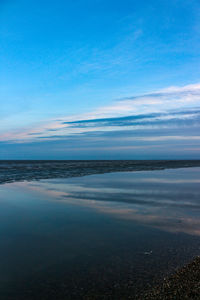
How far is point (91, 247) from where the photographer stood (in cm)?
731

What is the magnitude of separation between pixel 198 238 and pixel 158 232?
1303mm

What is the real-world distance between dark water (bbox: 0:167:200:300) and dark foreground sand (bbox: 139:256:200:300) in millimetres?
293

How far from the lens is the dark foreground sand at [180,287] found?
4.71 m

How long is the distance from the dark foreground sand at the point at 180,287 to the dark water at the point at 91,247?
293 mm

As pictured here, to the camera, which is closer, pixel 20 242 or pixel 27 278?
pixel 27 278

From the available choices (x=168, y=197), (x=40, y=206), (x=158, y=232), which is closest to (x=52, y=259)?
(x=158, y=232)

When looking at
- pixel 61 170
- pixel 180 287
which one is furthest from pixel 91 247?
pixel 61 170

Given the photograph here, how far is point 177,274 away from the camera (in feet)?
18.3

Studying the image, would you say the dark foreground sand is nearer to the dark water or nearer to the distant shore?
the dark water

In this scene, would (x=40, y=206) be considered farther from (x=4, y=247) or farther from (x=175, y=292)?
(x=175, y=292)

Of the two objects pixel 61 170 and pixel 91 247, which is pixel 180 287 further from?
pixel 61 170

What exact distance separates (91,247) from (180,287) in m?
2.97

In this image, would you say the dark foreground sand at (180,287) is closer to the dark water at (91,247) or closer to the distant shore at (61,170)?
the dark water at (91,247)

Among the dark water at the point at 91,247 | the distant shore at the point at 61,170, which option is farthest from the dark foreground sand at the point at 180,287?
the distant shore at the point at 61,170
